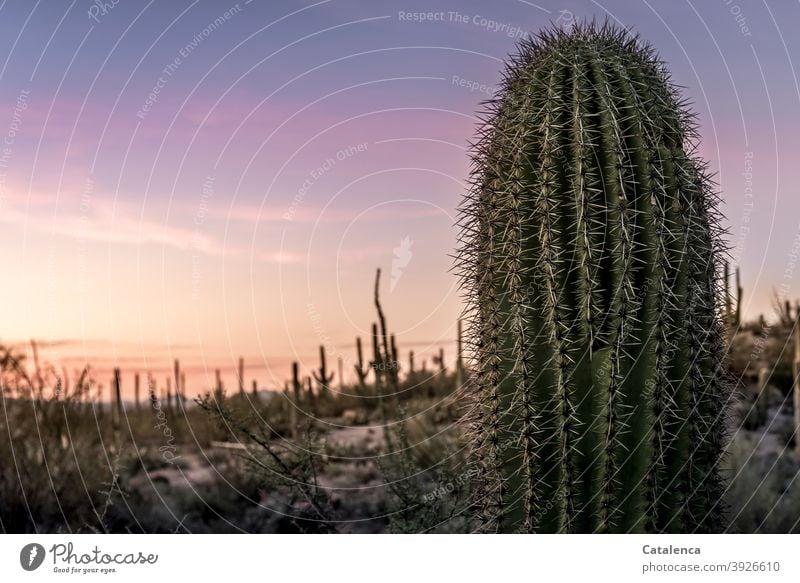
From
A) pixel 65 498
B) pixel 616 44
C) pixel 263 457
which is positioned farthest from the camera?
pixel 65 498

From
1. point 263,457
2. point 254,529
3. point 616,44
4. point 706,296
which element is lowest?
point 254,529

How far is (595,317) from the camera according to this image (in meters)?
3.05

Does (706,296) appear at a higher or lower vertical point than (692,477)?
higher

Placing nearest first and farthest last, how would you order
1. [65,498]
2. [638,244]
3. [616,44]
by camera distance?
[638,244] < [616,44] < [65,498]

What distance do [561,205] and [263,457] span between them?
A: 244cm

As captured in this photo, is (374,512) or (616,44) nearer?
(616,44)

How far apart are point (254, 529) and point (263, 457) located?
849 millimetres

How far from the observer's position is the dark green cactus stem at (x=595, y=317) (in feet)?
10.1

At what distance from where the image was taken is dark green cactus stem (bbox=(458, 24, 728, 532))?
10.1 ft

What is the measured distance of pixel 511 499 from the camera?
3244mm
